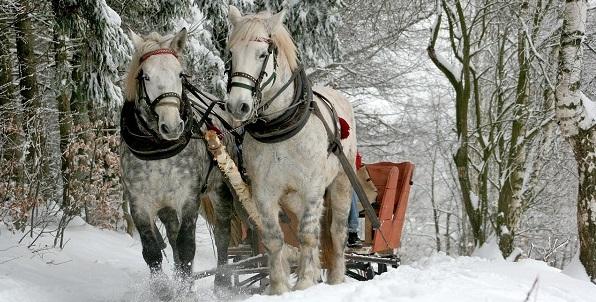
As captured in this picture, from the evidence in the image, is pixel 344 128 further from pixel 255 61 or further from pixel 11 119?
pixel 11 119

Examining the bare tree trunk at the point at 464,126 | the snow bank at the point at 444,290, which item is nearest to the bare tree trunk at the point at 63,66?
the bare tree trunk at the point at 464,126

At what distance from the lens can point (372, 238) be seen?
6.26 meters

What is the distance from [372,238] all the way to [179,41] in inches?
105

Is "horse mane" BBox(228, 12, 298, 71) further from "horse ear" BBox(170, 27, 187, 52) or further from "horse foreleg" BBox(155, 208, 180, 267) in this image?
"horse foreleg" BBox(155, 208, 180, 267)

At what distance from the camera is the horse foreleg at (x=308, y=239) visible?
468 centimetres

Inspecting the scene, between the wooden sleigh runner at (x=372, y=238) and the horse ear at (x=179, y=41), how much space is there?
60.7 inches

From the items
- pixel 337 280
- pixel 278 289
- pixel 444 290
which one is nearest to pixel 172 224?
pixel 278 289

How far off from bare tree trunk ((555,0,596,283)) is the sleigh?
64.2 inches

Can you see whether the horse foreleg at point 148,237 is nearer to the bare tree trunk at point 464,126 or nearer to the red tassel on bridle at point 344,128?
the red tassel on bridle at point 344,128

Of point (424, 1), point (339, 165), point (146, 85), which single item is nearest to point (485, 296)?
point (339, 165)

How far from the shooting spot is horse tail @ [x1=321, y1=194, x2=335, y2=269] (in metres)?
5.61

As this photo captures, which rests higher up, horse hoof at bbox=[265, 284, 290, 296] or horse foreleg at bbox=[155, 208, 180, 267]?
horse foreleg at bbox=[155, 208, 180, 267]

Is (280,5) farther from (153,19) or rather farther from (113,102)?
(113,102)

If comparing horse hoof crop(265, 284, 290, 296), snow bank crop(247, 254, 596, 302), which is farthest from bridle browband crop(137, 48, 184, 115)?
snow bank crop(247, 254, 596, 302)
